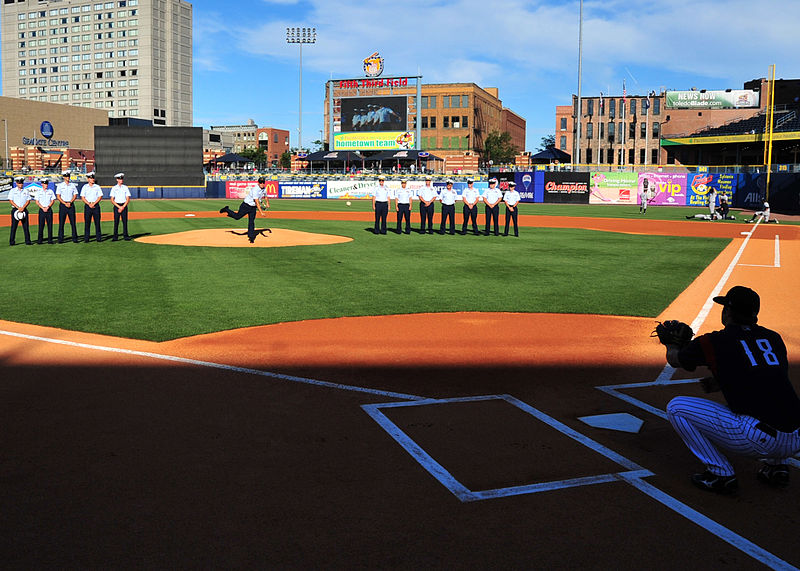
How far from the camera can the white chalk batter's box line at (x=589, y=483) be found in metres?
3.85

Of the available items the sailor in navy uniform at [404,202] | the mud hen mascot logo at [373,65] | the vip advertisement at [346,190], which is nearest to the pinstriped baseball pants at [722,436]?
the sailor in navy uniform at [404,202]

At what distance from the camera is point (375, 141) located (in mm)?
75812

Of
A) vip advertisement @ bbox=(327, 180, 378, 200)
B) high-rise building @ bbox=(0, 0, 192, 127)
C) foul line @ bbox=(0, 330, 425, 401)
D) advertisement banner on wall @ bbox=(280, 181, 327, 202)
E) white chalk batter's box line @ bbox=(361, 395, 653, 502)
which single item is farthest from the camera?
high-rise building @ bbox=(0, 0, 192, 127)

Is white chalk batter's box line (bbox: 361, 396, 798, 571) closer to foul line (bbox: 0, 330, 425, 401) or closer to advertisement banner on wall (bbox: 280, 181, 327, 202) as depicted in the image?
foul line (bbox: 0, 330, 425, 401)

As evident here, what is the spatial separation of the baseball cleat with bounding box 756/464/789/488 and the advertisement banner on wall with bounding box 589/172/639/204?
51442 mm

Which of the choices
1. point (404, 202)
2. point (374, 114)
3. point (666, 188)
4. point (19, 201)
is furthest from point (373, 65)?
point (19, 201)

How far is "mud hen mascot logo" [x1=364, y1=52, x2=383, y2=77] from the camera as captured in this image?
81.8m

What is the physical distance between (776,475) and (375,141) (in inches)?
2894

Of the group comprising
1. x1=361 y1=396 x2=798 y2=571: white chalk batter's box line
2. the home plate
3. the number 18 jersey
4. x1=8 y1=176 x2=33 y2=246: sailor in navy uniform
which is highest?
x1=8 y1=176 x2=33 y2=246: sailor in navy uniform

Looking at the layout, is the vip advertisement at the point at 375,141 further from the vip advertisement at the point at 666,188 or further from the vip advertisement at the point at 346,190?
the vip advertisement at the point at 666,188

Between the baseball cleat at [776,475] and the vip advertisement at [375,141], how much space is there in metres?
72.0

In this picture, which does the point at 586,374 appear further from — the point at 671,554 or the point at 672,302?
the point at 672,302

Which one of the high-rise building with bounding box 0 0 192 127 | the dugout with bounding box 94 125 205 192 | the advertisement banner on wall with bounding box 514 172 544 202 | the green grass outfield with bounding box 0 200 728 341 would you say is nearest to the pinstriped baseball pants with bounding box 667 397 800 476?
the green grass outfield with bounding box 0 200 728 341

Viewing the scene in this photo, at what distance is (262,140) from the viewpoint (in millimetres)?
190750
